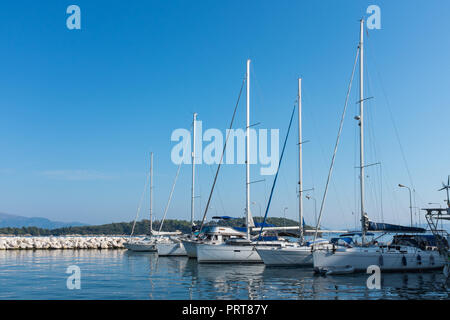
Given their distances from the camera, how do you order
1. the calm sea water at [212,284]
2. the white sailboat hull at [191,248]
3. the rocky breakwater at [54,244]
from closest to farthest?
1. the calm sea water at [212,284]
2. the white sailboat hull at [191,248]
3. the rocky breakwater at [54,244]

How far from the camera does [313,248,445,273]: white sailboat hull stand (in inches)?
1175

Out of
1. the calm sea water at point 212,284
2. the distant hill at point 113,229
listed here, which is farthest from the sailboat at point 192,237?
the distant hill at point 113,229

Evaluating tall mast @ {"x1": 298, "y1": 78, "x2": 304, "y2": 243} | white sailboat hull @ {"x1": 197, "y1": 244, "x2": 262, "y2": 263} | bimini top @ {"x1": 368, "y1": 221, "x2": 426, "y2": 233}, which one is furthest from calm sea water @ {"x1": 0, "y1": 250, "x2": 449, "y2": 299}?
tall mast @ {"x1": 298, "y1": 78, "x2": 304, "y2": 243}

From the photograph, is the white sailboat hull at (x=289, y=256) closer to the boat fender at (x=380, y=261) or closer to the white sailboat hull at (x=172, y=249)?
the boat fender at (x=380, y=261)

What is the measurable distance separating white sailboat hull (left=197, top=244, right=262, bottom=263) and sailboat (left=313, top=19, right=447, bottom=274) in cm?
862

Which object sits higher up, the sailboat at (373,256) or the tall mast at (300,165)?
the tall mast at (300,165)

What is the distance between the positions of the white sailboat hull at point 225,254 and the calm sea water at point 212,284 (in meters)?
3.24

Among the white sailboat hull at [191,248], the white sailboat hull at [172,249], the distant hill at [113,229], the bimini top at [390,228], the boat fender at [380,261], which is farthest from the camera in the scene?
the distant hill at [113,229]

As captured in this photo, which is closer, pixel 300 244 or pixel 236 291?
pixel 236 291

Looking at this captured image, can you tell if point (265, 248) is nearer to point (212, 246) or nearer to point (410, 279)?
point (212, 246)

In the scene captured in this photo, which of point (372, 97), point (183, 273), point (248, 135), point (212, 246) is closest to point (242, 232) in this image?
point (212, 246)

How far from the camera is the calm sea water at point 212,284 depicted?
21.1m

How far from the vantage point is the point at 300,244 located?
3612 centimetres
